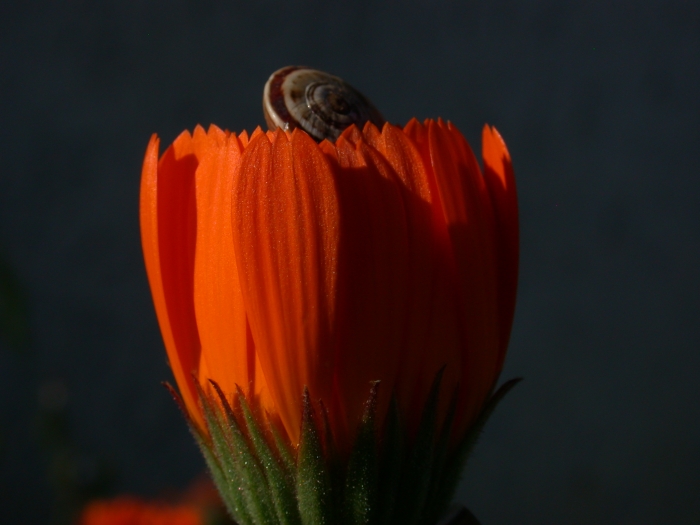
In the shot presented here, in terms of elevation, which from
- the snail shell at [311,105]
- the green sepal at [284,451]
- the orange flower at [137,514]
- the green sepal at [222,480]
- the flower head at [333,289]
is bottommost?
the orange flower at [137,514]

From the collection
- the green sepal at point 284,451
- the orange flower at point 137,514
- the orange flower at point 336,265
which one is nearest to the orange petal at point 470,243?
the orange flower at point 336,265

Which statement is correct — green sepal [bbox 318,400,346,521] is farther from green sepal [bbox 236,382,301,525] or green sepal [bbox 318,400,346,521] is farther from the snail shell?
the snail shell

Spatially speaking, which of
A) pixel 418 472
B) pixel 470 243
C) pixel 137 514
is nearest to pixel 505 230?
pixel 470 243

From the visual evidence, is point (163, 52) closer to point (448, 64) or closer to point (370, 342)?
point (448, 64)

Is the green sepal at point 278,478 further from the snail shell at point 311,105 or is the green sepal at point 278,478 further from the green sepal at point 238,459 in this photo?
the snail shell at point 311,105

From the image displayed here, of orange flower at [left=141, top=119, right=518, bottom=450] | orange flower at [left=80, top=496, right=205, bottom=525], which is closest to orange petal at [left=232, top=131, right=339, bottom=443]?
orange flower at [left=141, top=119, right=518, bottom=450]

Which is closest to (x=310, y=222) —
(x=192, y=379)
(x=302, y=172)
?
(x=302, y=172)
